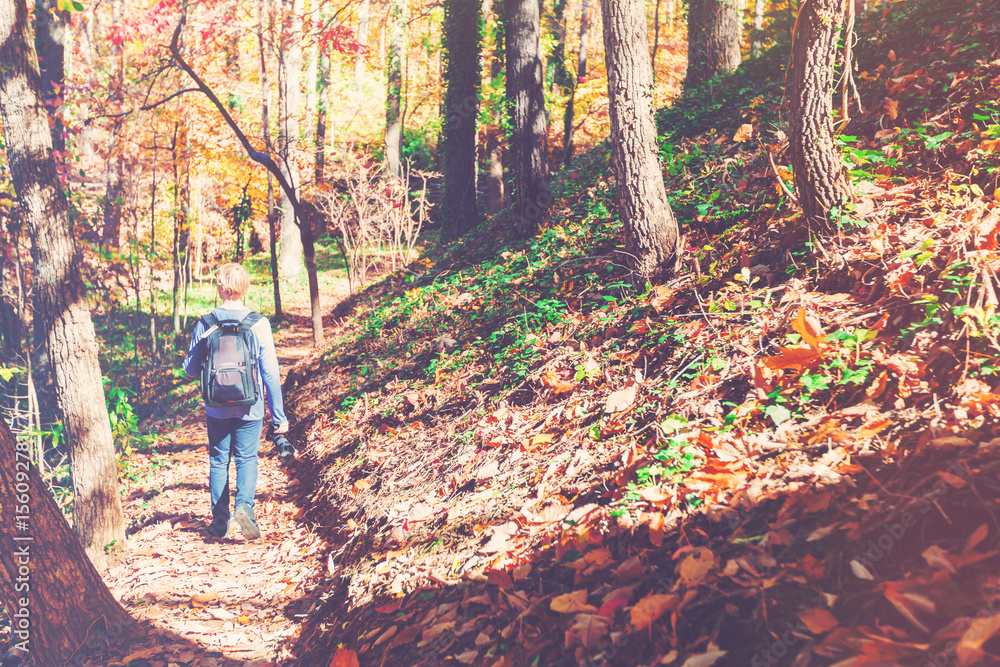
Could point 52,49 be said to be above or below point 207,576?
above

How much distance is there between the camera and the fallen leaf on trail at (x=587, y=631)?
7.36ft

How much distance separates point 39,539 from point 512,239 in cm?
690

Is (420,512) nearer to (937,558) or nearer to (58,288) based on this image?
(937,558)

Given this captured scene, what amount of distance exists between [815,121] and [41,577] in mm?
5541

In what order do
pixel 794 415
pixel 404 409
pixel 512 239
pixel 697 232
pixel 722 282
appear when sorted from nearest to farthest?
1. pixel 794 415
2. pixel 722 282
3. pixel 697 232
4. pixel 404 409
5. pixel 512 239

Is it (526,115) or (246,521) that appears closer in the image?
(246,521)

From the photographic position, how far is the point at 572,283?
5.88 m

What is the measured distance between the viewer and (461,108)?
12.0 metres

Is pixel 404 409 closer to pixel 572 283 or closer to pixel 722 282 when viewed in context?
pixel 572 283

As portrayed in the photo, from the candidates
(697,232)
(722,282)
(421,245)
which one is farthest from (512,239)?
(421,245)

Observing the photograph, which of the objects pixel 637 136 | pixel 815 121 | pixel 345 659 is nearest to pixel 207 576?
pixel 345 659

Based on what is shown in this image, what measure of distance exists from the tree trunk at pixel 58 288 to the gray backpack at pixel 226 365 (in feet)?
3.47

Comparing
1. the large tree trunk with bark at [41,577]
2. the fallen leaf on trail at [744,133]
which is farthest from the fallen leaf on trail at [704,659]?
the fallen leaf on trail at [744,133]

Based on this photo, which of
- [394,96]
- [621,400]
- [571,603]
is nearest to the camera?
[571,603]
